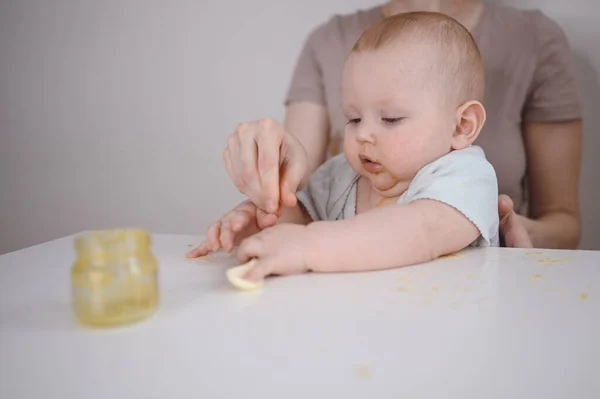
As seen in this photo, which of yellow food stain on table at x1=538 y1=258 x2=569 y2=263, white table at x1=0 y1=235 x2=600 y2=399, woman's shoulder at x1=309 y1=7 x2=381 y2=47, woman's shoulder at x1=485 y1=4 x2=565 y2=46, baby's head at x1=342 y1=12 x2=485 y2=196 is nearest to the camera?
white table at x1=0 y1=235 x2=600 y2=399

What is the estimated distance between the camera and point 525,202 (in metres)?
1.40

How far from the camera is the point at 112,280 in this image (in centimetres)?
45

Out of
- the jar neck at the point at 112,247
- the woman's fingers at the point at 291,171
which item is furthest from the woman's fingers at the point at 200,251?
the jar neck at the point at 112,247

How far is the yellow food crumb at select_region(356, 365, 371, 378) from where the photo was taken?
1.20 feet

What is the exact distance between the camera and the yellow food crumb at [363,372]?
365mm

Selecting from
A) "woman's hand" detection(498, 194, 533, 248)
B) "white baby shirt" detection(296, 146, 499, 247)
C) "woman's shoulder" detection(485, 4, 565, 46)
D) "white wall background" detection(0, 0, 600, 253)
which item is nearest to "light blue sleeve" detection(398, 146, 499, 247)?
"white baby shirt" detection(296, 146, 499, 247)

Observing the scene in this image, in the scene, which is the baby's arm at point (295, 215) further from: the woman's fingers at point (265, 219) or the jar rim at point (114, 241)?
the jar rim at point (114, 241)

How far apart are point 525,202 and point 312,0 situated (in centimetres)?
87

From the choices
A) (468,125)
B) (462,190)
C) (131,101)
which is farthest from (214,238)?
(131,101)

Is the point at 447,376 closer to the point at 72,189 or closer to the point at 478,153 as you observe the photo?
the point at 478,153

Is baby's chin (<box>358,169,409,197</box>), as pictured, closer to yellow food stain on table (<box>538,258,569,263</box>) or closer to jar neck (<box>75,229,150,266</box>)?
yellow food stain on table (<box>538,258,569,263</box>)

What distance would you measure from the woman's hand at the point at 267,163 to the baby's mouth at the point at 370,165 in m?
0.18

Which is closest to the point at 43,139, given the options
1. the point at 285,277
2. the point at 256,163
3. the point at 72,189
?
the point at 72,189

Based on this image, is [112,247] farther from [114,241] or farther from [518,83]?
[518,83]
